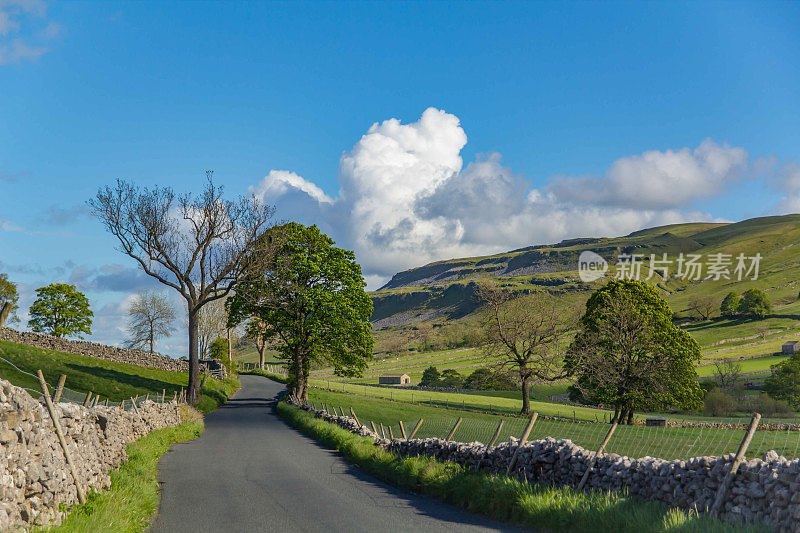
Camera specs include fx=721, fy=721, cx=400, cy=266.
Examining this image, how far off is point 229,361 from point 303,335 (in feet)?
146

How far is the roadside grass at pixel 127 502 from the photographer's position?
39.1 feet

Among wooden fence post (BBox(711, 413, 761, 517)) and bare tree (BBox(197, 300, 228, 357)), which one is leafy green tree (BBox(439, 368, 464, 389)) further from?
wooden fence post (BBox(711, 413, 761, 517))

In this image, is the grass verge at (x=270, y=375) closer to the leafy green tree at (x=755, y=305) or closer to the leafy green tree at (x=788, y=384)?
the leafy green tree at (x=788, y=384)

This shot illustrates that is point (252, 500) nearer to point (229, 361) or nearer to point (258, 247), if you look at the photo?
point (258, 247)

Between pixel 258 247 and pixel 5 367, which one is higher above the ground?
pixel 258 247

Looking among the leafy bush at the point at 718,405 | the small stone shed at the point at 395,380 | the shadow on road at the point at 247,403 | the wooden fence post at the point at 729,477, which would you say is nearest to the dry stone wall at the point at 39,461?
the wooden fence post at the point at 729,477

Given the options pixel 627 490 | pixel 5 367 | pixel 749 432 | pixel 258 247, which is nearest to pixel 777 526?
pixel 749 432

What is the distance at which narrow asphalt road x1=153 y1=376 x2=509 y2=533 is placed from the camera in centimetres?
1396

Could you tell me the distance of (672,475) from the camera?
12.8m

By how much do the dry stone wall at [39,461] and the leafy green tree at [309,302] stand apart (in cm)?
3621

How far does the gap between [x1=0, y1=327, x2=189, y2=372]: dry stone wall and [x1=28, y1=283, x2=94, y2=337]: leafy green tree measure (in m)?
25.1

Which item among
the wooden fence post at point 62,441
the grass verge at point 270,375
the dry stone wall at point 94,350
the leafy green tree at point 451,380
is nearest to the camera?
the wooden fence post at point 62,441

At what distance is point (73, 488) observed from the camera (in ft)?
45.2

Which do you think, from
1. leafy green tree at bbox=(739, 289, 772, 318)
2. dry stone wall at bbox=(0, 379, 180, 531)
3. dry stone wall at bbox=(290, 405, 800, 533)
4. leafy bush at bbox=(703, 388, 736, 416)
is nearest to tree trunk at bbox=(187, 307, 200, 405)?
dry stone wall at bbox=(0, 379, 180, 531)
